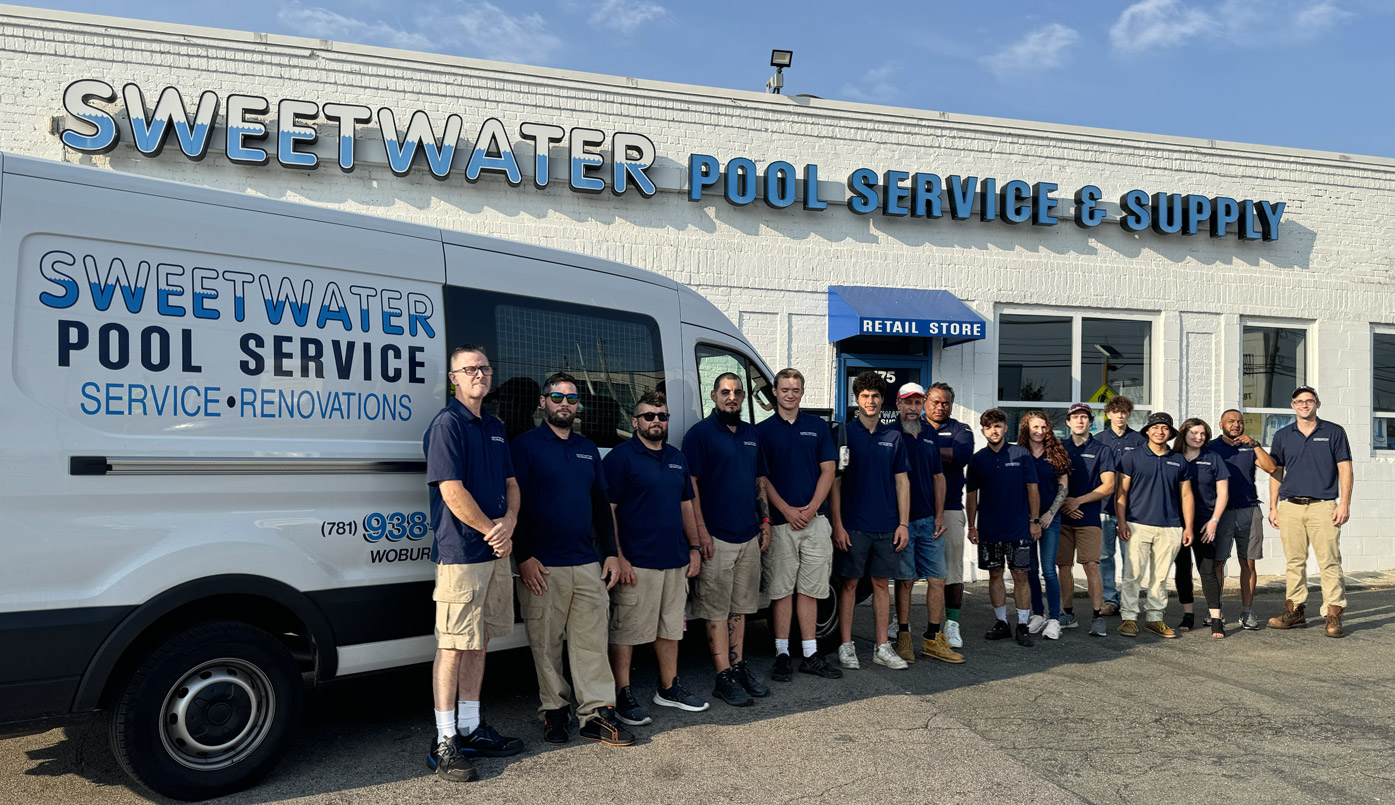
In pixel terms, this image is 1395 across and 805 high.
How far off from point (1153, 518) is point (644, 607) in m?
4.59

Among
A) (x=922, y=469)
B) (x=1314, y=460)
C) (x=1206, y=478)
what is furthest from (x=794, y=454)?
(x=1314, y=460)

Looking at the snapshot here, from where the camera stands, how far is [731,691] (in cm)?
531

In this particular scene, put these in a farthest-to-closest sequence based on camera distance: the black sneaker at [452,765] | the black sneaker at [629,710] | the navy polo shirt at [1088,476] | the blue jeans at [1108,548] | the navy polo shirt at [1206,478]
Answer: the blue jeans at [1108,548], the navy polo shirt at [1206,478], the navy polo shirt at [1088,476], the black sneaker at [629,710], the black sneaker at [452,765]

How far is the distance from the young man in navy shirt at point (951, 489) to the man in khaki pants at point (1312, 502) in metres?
2.97

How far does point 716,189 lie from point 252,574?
7392 mm

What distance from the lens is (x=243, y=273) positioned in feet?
13.1

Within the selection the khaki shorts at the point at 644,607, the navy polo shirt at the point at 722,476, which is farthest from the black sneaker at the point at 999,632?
the khaki shorts at the point at 644,607

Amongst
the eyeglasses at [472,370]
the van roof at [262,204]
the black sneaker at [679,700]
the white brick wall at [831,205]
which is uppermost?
the white brick wall at [831,205]

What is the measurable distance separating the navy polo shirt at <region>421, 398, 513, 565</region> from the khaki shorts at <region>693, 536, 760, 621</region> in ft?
5.01

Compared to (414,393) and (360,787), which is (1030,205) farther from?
(360,787)

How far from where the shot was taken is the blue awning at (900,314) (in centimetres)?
1002

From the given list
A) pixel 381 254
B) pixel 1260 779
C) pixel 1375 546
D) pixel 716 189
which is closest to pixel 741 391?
pixel 381 254

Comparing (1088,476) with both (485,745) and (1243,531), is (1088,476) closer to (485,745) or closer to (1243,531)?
(1243,531)

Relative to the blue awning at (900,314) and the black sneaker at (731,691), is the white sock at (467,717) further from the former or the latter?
the blue awning at (900,314)
